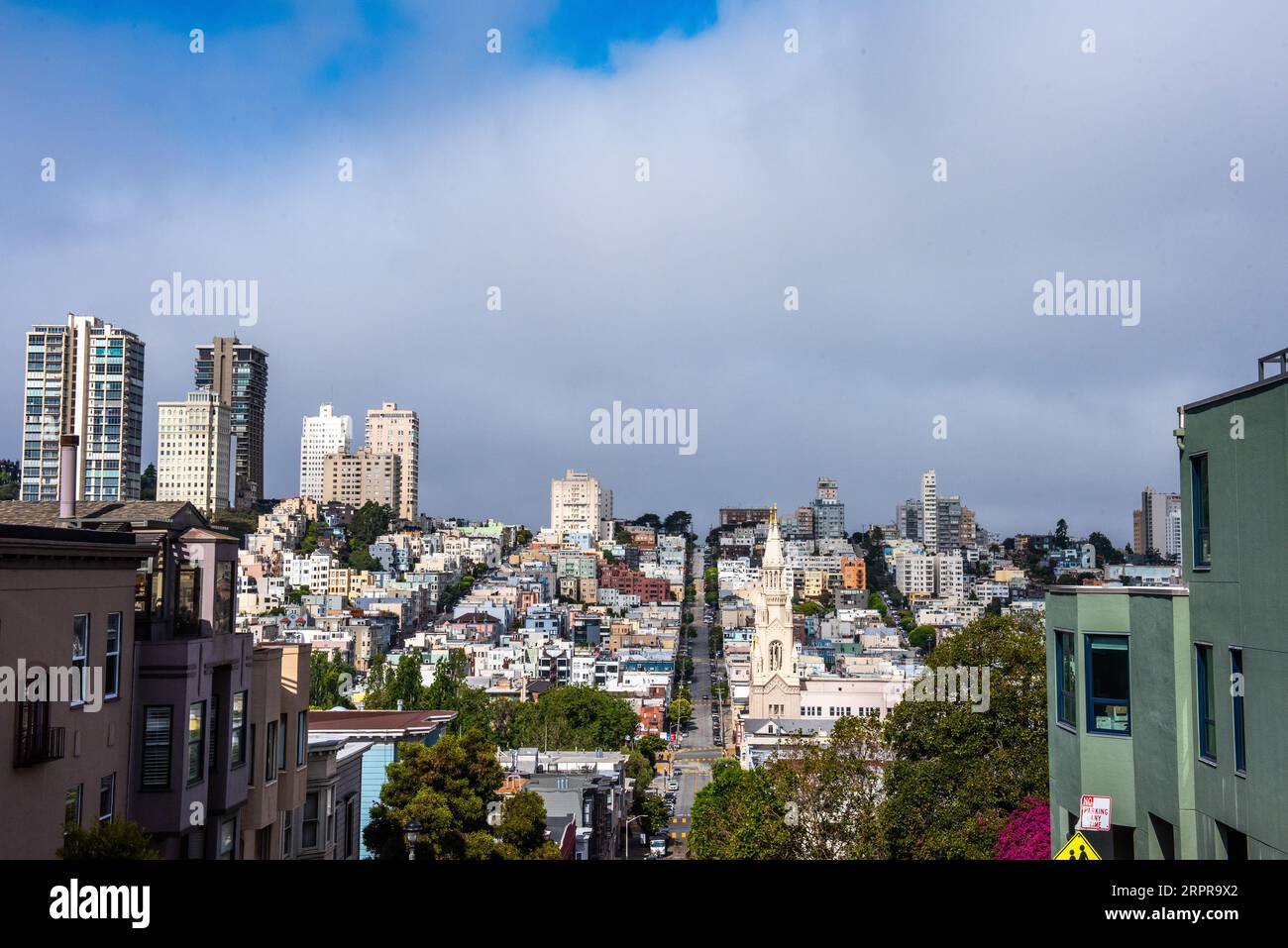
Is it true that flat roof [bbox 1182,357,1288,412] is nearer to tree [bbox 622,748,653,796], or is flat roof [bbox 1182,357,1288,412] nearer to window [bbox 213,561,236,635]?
window [bbox 213,561,236,635]

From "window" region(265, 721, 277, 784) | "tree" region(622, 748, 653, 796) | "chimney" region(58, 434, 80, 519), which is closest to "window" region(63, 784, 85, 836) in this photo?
"chimney" region(58, 434, 80, 519)

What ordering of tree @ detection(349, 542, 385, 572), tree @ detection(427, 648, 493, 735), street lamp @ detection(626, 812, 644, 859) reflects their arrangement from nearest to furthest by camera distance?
street lamp @ detection(626, 812, 644, 859) < tree @ detection(427, 648, 493, 735) < tree @ detection(349, 542, 385, 572)

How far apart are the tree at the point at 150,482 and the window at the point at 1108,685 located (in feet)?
579

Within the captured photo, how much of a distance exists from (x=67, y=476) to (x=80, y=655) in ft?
11.4

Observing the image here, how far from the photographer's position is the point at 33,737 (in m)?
10.9

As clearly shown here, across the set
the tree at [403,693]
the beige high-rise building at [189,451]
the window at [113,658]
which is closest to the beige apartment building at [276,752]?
the window at [113,658]

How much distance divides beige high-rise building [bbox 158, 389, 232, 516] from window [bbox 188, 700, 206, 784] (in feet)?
606

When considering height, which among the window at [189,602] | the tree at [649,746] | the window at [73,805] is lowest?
the tree at [649,746]

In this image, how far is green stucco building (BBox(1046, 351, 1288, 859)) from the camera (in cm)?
1002

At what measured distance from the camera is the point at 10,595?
1062cm

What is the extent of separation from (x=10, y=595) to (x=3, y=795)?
1.75 metres

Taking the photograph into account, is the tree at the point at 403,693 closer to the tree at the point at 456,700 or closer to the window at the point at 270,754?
the tree at the point at 456,700

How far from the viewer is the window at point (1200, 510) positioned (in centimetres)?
1157
